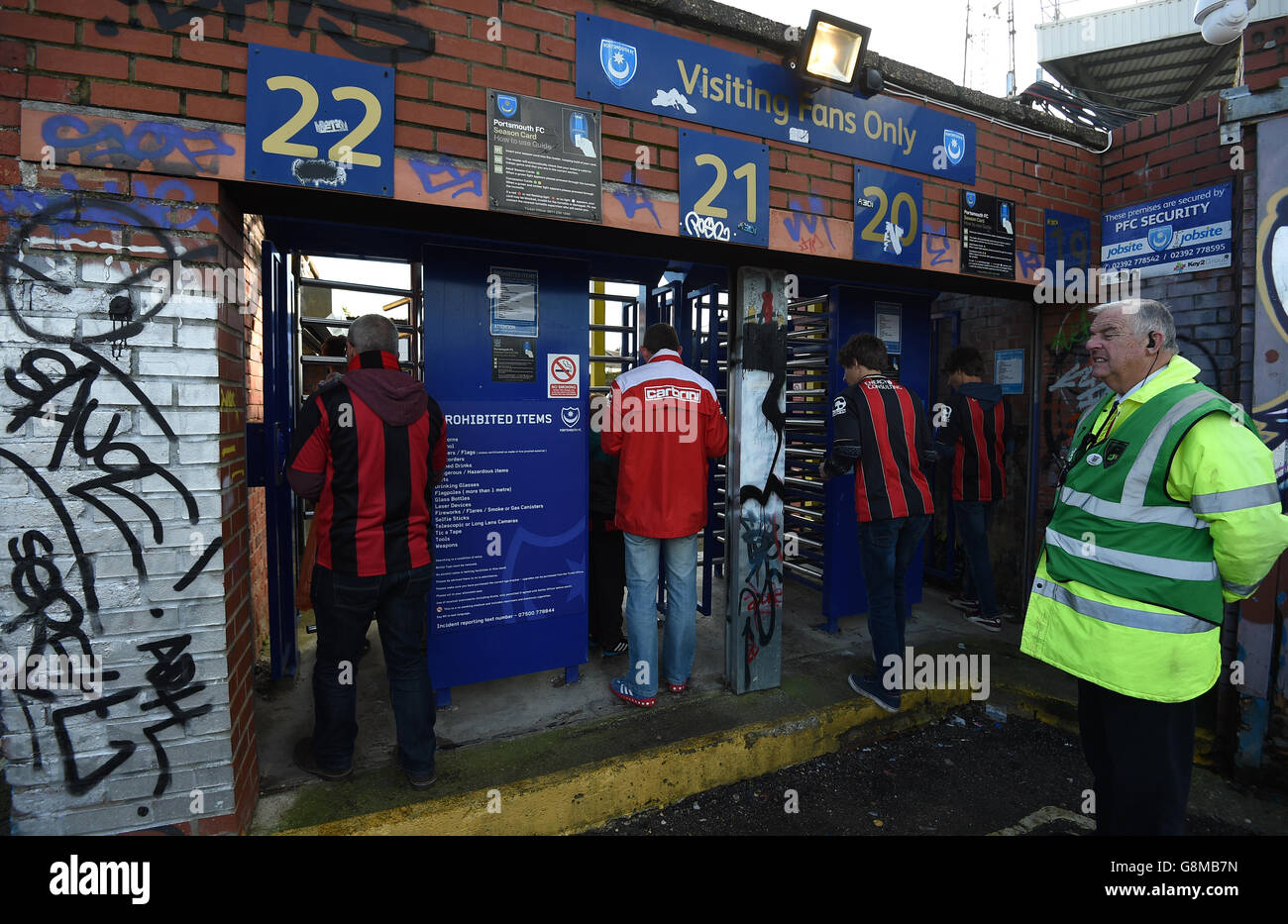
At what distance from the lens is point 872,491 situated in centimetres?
371

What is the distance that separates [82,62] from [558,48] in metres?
1.80

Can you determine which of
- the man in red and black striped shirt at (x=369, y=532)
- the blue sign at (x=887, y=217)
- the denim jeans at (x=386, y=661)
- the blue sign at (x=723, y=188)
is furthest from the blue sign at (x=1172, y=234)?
the denim jeans at (x=386, y=661)

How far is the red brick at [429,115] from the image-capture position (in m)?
2.58

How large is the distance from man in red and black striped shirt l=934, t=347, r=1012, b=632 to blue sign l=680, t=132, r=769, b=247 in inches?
99.1

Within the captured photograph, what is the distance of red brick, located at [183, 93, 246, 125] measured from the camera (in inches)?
89.4

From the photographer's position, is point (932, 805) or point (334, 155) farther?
point (932, 805)

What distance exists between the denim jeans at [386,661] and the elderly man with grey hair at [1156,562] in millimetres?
2614

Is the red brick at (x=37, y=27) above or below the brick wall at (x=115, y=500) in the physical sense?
above

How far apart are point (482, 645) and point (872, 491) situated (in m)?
2.47

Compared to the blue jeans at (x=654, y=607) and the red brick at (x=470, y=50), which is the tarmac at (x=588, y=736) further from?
the red brick at (x=470, y=50)

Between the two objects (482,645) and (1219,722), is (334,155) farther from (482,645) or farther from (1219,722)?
(1219,722)

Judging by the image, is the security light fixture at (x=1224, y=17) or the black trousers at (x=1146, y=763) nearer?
the black trousers at (x=1146, y=763)
